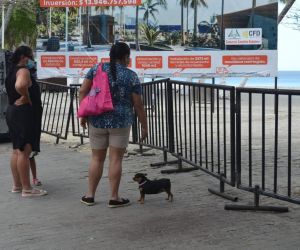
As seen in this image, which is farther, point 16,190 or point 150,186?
point 16,190

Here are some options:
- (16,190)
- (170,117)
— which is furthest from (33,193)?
(170,117)

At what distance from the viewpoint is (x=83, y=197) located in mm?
6441

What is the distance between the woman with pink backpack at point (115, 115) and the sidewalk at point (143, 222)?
0.41 m

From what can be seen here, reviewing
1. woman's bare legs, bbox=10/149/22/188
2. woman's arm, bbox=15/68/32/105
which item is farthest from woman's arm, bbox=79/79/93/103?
woman's bare legs, bbox=10/149/22/188

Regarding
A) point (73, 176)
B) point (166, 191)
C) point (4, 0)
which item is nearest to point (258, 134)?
point (73, 176)

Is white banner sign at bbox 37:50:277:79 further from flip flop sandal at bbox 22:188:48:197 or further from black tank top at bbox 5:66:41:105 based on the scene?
flip flop sandal at bbox 22:188:48:197

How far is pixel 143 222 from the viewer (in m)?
5.64

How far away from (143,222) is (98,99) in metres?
1.35

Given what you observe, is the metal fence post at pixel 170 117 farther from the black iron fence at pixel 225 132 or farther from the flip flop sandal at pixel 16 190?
the flip flop sandal at pixel 16 190

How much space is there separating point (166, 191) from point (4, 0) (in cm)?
1500

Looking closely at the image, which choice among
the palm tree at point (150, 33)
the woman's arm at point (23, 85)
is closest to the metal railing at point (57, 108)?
the palm tree at point (150, 33)

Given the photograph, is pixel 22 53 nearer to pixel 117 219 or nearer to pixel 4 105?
pixel 117 219

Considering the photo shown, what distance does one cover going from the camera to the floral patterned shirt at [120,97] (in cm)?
605

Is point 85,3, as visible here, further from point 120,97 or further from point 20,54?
point 120,97
